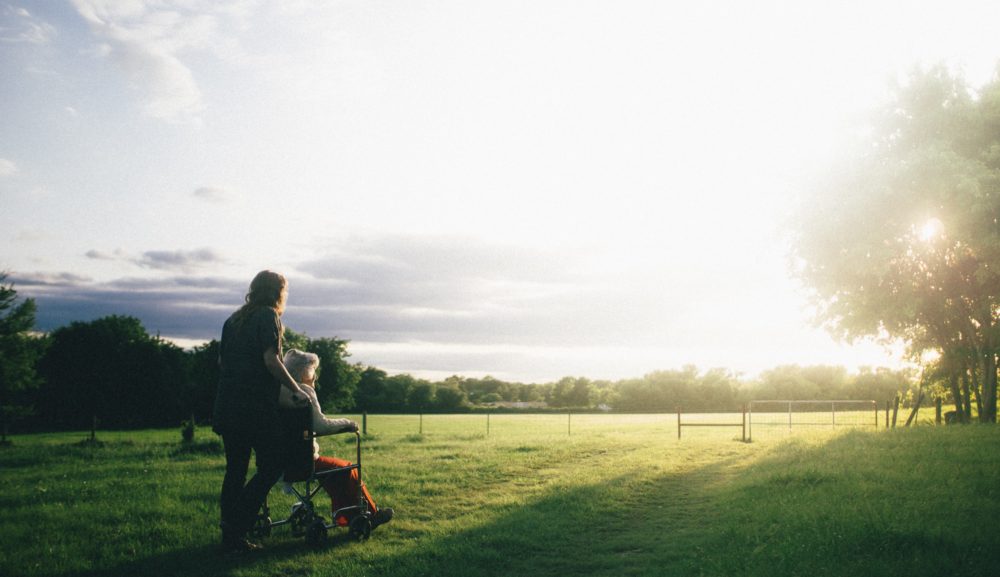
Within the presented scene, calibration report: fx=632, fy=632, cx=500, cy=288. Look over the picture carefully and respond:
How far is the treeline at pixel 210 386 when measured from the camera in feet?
163

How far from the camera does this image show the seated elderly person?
6785 millimetres

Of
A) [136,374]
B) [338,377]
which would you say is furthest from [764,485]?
[136,374]

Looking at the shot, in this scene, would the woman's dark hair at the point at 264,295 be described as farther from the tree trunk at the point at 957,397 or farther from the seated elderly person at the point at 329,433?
the tree trunk at the point at 957,397

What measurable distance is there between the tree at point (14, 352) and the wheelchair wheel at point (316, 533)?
48344mm

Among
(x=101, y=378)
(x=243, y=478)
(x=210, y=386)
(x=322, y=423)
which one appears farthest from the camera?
(x=101, y=378)

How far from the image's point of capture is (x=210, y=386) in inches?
2032

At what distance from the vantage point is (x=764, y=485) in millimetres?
11289

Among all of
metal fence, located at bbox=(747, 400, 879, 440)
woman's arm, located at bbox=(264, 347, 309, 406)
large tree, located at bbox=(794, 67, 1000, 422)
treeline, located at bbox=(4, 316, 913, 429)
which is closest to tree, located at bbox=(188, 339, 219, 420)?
treeline, located at bbox=(4, 316, 913, 429)

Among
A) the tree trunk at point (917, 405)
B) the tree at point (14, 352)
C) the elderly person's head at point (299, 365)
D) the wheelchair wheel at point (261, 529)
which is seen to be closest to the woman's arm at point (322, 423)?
the elderly person's head at point (299, 365)

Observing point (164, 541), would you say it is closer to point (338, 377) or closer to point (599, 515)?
point (599, 515)

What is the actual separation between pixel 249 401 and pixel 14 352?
50.1 m

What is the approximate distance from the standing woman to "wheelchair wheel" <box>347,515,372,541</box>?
116 cm

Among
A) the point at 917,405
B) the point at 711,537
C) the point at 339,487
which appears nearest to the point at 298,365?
the point at 339,487

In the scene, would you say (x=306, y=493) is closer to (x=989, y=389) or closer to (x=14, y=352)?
(x=989, y=389)
